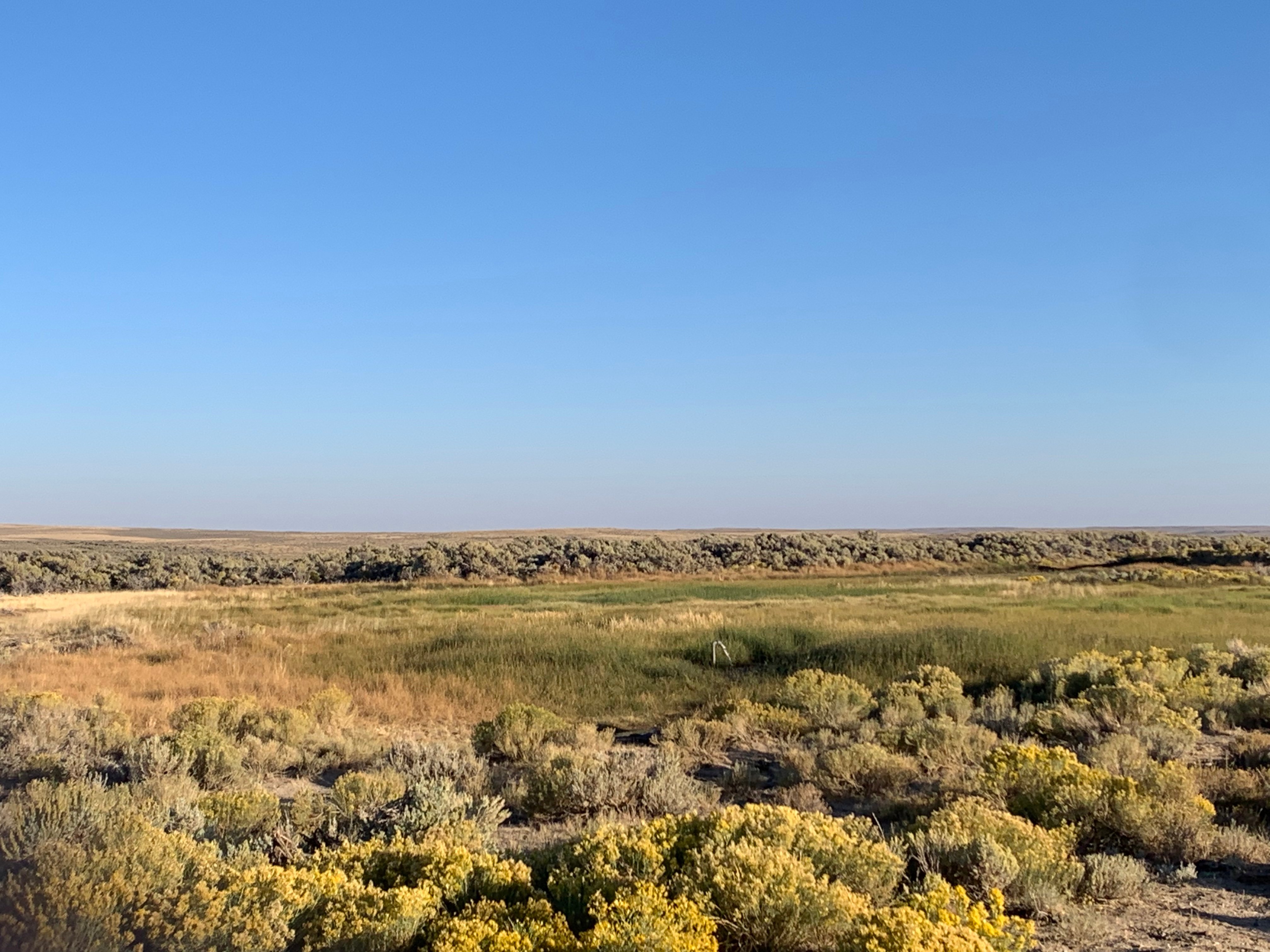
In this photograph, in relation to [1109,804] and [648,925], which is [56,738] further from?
[1109,804]

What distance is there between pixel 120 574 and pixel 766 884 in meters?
46.5

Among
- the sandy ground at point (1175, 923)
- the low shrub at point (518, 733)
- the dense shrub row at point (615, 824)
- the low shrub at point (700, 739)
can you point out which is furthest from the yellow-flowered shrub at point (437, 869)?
the low shrub at point (700, 739)

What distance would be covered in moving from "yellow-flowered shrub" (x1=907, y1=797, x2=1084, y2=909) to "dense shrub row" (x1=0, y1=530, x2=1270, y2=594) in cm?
3889

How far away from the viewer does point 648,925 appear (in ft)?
12.4

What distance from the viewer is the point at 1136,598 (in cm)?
2730

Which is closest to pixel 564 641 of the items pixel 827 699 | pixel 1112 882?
pixel 827 699

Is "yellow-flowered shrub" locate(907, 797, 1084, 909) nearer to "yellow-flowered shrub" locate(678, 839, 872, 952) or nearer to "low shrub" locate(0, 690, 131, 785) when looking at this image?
"yellow-flowered shrub" locate(678, 839, 872, 952)

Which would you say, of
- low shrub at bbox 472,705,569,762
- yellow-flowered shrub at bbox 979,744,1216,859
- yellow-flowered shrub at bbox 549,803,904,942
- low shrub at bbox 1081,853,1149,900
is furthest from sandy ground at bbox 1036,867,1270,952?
low shrub at bbox 472,705,569,762

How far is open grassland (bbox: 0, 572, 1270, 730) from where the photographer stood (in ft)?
44.6

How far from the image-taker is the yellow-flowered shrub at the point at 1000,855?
16.9 ft

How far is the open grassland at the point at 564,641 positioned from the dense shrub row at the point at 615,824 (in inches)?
90.6

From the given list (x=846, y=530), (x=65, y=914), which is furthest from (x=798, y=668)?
(x=846, y=530)

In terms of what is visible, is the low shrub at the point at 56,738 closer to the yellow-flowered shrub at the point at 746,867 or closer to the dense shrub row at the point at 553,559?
the yellow-flowered shrub at the point at 746,867

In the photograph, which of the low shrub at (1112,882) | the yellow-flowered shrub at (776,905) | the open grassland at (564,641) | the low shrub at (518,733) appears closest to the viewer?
the yellow-flowered shrub at (776,905)
